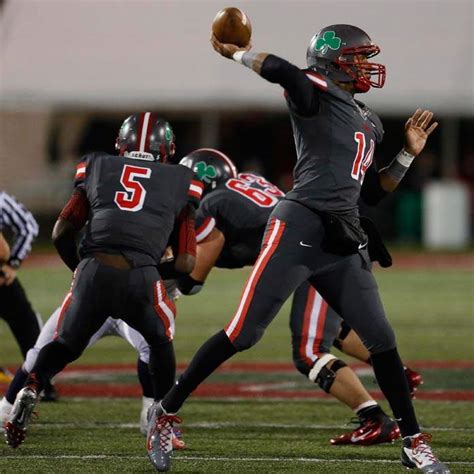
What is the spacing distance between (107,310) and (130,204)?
46 cm

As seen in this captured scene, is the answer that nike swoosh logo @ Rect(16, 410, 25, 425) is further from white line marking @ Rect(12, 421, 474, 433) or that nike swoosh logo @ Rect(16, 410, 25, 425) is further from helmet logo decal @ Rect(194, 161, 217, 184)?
helmet logo decal @ Rect(194, 161, 217, 184)

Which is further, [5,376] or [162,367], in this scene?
[5,376]

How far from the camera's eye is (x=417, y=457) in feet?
16.8

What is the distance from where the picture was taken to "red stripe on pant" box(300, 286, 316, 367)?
6309 millimetres

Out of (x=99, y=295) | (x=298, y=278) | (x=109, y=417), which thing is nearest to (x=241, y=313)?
(x=298, y=278)

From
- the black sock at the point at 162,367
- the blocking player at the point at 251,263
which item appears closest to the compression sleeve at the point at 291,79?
the blocking player at the point at 251,263

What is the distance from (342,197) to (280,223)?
28 cm

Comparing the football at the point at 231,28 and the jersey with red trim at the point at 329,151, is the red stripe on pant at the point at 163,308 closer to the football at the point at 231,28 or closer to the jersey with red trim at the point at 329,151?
the jersey with red trim at the point at 329,151

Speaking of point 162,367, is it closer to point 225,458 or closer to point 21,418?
point 225,458

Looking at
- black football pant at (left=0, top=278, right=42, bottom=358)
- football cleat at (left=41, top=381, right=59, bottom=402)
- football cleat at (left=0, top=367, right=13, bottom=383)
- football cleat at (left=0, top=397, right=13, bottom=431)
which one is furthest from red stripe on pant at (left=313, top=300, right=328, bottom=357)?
football cleat at (left=0, top=367, right=13, bottom=383)

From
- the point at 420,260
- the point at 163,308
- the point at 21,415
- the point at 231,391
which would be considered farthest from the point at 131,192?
the point at 420,260

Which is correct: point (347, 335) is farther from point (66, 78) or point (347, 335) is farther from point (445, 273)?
point (66, 78)

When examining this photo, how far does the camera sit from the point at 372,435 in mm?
5984

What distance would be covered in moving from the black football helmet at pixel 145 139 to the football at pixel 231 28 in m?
0.47
